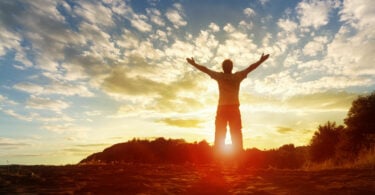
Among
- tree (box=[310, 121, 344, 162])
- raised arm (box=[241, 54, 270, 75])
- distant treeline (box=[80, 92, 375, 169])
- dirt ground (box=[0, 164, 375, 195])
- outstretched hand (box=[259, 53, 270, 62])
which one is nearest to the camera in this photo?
dirt ground (box=[0, 164, 375, 195])

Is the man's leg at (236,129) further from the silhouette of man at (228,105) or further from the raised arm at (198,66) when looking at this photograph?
the raised arm at (198,66)

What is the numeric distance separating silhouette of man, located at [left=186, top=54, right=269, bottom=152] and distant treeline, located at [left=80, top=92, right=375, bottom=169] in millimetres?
14656

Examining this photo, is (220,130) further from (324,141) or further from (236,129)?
(324,141)

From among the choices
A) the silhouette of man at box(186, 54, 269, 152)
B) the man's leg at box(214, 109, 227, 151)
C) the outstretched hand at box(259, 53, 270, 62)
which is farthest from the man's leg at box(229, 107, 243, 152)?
the outstretched hand at box(259, 53, 270, 62)

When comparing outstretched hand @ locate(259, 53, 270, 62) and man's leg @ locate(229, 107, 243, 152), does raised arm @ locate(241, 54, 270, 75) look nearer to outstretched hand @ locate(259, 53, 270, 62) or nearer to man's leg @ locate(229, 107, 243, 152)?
outstretched hand @ locate(259, 53, 270, 62)

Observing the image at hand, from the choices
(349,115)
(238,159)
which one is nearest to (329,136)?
(349,115)

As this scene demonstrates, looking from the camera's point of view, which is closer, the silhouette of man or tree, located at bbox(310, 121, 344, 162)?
the silhouette of man

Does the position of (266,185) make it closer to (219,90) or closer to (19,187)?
(219,90)

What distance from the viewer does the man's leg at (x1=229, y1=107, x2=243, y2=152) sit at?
31.8ft

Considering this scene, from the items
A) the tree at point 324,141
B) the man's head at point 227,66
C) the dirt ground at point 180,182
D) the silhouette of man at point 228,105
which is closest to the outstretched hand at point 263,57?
the silhouette of man at point 228,105

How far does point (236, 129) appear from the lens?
32.1 feet

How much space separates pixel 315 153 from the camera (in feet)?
159

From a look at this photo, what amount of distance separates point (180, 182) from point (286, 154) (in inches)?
1911

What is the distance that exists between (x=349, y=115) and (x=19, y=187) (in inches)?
1613
